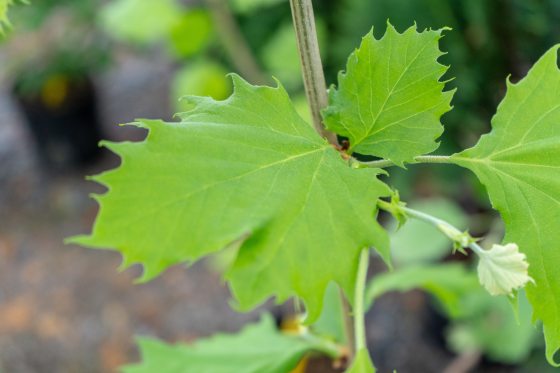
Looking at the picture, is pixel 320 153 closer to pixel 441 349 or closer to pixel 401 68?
pixel 401 68

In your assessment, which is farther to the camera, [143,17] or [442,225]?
[143,17]

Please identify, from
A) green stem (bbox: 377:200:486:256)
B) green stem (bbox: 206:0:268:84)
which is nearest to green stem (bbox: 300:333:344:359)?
green stem (bbox: 377:200:486:256)

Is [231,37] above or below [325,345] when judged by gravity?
above

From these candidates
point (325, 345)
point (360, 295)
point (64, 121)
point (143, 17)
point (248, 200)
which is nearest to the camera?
point (248, 200)

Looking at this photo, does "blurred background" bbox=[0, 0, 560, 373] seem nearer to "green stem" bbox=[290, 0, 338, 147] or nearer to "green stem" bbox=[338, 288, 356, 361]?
"green stem" bbox=[338, 288, 356, 361]

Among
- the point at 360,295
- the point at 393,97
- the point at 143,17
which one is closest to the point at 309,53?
the point at 393,97

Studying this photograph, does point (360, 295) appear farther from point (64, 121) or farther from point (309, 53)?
point (64, 121)

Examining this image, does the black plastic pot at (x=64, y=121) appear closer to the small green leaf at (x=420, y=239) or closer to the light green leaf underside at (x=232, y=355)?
the small green leaf at (x=420, y=239)

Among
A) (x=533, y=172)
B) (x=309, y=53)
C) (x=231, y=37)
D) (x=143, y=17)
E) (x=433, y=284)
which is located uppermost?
(x=143, y=17)
